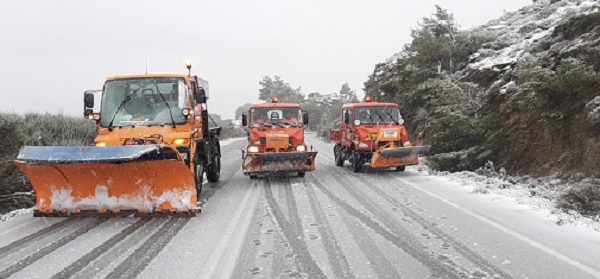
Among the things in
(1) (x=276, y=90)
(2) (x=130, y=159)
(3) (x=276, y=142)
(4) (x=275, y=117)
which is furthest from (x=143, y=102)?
(1) (x=276, y=90)

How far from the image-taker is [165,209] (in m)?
6.05

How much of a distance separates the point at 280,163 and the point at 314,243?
5108mm

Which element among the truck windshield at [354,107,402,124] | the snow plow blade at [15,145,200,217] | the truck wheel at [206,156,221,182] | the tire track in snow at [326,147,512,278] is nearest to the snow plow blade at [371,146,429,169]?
the truck windshield at [354,107,402,124]

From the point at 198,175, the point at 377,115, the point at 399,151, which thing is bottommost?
the point at 198,175

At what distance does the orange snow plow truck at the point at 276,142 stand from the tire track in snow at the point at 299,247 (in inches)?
108

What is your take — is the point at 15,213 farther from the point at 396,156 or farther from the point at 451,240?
the point at 396,156

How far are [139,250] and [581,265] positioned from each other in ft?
15.3

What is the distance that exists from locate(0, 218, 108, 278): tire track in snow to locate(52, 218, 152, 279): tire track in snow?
470 millimetres

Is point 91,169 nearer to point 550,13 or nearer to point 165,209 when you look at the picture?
point 165,209

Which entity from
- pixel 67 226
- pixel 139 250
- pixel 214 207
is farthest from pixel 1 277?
pixel 214 207

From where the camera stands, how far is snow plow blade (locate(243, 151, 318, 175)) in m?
9.71

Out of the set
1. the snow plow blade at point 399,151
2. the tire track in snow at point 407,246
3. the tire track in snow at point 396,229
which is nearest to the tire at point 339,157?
the snow plow blade at point 399,151

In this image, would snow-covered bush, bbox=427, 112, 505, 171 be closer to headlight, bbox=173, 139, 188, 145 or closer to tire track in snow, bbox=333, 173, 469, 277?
tire track in snow, bbox=333, 173, 469, 277

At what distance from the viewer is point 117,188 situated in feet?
20.2
